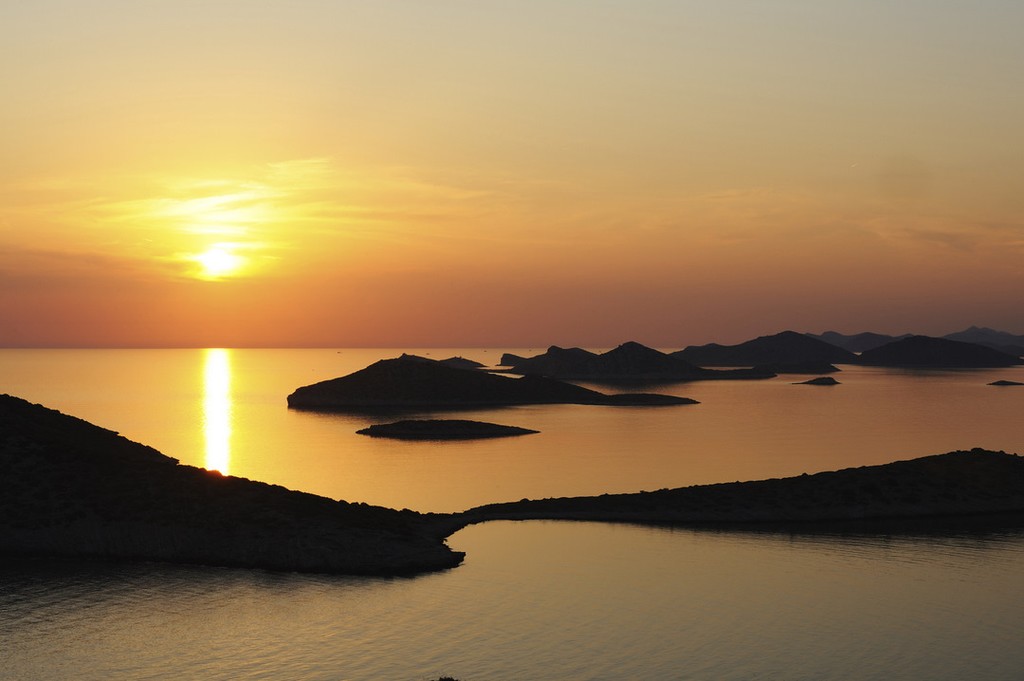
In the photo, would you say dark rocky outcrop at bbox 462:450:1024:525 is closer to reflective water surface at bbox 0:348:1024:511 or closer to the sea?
the sea

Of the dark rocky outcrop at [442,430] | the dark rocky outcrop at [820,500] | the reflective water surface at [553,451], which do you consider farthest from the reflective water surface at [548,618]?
the dark rocky outcrop at [442,430]

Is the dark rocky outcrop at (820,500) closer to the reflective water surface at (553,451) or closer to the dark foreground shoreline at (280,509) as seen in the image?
the dark foreground shoreline at (280,509)

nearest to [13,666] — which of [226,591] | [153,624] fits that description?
[153,624]

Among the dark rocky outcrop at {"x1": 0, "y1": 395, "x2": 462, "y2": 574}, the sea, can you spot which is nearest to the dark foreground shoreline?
the dark rocky outcrop at {"x1": 0, "y1": 395, "x2": 462, "y2": 574}

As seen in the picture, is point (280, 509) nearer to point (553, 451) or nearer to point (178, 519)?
point (178, 519)

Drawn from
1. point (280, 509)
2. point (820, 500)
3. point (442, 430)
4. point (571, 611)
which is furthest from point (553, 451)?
point (571, 611)

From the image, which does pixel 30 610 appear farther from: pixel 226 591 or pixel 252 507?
pixel 252 507
